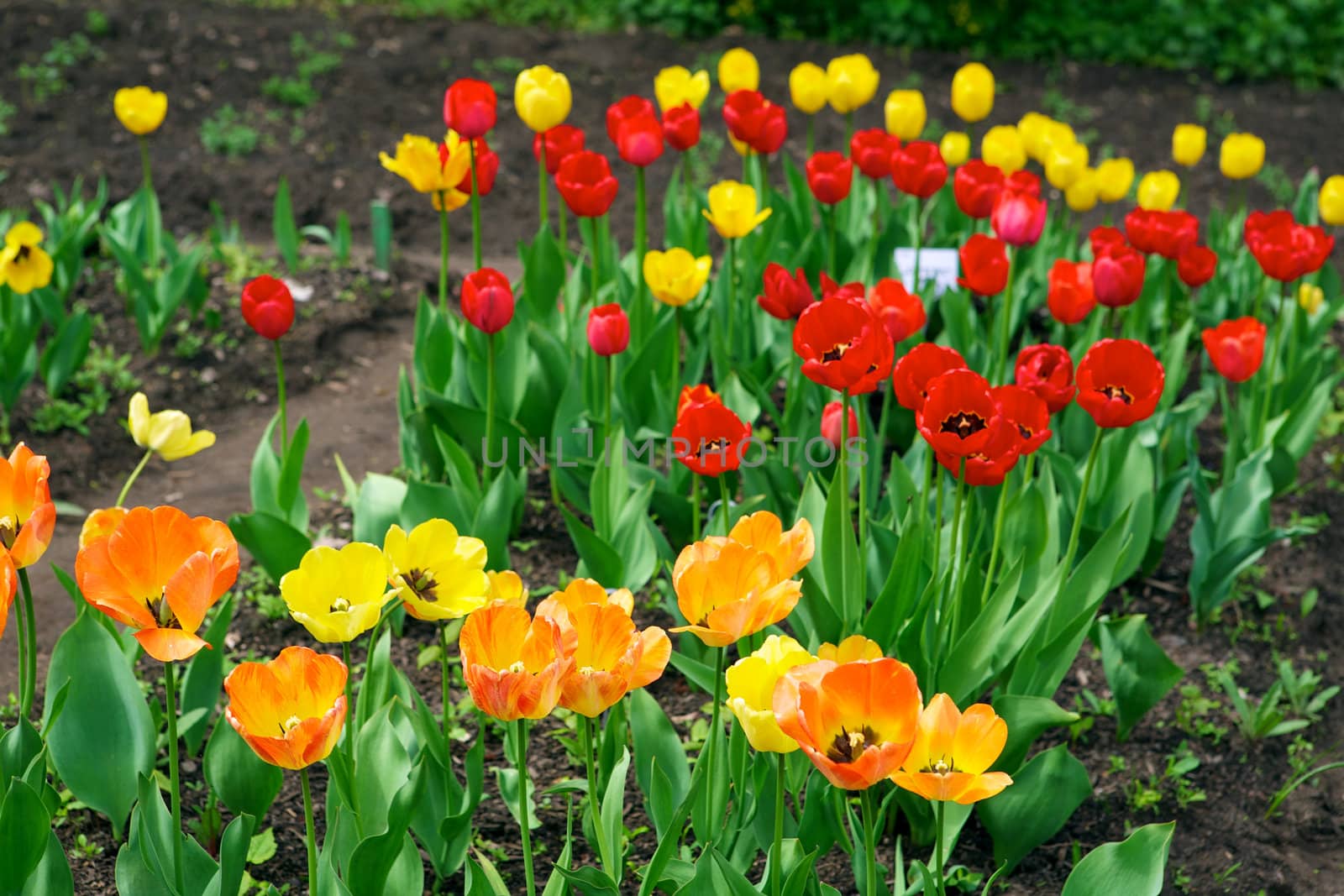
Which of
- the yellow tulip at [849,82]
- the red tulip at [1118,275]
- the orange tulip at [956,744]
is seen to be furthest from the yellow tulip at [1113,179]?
the orange tulip at [956,744]

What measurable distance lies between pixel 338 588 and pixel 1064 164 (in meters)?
2.69

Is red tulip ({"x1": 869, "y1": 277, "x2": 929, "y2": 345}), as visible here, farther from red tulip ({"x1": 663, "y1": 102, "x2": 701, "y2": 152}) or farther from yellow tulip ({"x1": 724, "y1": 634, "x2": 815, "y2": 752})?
yellow tulip ({"x1": 724, "y1": 634, "x2": 815, "y2": 752})

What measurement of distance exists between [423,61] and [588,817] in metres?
5.92

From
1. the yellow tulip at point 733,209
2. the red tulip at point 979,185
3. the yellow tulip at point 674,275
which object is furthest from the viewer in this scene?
the red tulip at point 979,185

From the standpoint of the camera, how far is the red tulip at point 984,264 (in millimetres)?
2701

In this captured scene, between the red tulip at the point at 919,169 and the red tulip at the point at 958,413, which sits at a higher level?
the red tulip at the point at 958,413

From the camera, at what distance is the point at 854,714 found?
1.33 meters

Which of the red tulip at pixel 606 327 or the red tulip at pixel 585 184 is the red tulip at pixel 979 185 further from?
the red tulip at pixel 606 327

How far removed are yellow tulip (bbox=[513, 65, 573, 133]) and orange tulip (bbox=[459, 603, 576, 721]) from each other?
1.97m

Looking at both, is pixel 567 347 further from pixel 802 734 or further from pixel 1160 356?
pixel 802 734

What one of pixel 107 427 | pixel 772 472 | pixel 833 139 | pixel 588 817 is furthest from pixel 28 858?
pixel 833 139

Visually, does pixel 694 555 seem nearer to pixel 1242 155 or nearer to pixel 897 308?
pixel 897 308

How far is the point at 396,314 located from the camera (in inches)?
179

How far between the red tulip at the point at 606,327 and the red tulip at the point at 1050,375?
764 millimetres
